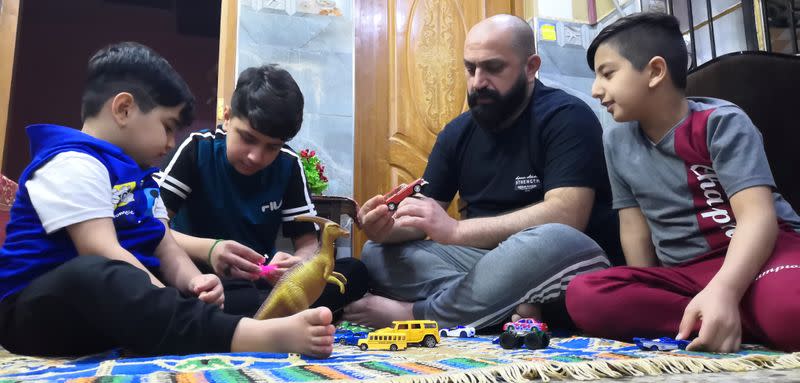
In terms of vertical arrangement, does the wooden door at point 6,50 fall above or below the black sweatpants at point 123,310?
above

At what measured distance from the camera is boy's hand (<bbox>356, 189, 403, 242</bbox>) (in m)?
1.27

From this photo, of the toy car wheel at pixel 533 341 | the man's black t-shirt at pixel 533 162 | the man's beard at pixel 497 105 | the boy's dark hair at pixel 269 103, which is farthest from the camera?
the man's beard at pixel 497 105

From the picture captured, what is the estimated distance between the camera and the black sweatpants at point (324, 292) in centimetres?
118

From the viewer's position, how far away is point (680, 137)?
42.3 inches

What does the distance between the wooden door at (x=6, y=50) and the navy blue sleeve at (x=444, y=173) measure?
74.5 inches

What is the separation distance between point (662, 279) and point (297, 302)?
2.11 feet

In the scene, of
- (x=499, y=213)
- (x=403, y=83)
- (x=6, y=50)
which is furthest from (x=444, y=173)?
(x=6, y=50)

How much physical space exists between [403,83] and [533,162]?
5.22ft

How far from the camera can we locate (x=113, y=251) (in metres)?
0.84

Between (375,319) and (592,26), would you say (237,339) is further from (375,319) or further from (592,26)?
(592,26)

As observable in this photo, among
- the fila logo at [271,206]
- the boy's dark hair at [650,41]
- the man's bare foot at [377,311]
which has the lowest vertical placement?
the man's bare foot at [377,311]

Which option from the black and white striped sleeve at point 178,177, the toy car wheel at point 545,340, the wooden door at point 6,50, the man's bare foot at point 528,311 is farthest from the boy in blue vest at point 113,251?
the wooden door at point 6,50

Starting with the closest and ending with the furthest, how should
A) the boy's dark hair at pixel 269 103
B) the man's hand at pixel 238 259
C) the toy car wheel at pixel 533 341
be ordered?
1. the toy car wheel at pixel 533 341
2. the man's hand at pixel 238 259
3. the boy's dark hair at pixel 269 103

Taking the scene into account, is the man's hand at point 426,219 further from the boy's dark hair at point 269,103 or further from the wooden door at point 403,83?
the wooden door at point 403,83
